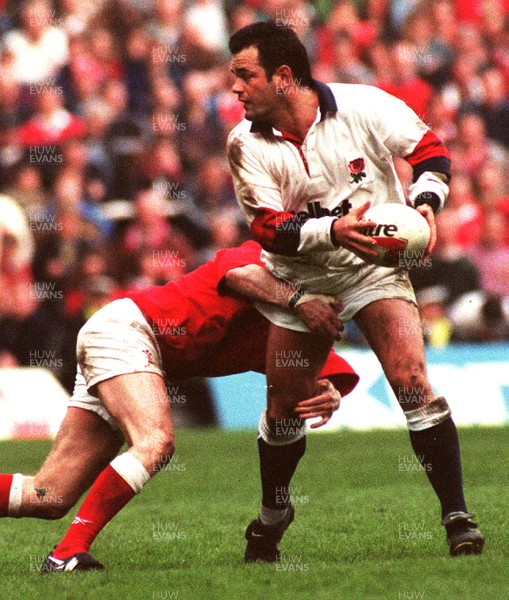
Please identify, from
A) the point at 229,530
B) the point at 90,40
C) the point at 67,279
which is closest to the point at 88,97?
the point at 90,40

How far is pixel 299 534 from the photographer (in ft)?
22.8

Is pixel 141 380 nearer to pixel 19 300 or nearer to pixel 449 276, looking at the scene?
pixel 19 300

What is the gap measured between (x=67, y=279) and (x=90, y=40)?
343 cm

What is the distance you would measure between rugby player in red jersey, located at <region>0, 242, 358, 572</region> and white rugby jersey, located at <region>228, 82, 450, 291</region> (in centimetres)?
32

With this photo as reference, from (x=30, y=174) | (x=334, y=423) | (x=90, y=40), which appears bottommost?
(x=334, y=423)

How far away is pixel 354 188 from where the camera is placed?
5945mm

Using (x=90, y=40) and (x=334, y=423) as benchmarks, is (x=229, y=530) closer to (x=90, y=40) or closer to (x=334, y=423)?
(x=334, y=423)

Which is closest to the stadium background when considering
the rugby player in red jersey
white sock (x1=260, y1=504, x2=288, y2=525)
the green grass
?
the green grass

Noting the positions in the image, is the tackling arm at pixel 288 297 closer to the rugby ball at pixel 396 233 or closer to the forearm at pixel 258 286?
the forearm at pixel 258 286

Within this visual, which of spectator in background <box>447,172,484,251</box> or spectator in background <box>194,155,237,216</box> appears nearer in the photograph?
spectator in background <box>447,172,484,251</box>

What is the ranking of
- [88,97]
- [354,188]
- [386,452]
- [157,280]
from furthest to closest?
[88,97] < [157,280] < [386,452] < [354,188]

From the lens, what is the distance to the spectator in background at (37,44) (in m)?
15.6

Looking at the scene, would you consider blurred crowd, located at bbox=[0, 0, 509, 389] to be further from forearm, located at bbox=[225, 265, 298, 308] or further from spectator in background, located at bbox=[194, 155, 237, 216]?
forearm, located at bbox=[225, 265, 298, 308]

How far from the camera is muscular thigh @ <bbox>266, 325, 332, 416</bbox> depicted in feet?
19.7
